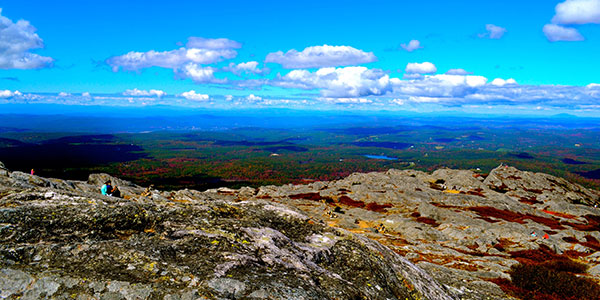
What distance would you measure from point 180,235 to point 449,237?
4564 cm

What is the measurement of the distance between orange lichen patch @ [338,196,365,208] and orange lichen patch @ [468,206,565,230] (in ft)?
90.8

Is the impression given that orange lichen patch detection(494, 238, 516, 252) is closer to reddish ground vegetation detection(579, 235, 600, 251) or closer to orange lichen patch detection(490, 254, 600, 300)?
reddish ground vegetation detection(579, 235, 600, 251)

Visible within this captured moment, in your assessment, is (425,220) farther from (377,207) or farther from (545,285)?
(545,285)

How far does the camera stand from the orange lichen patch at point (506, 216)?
6241 centimetres

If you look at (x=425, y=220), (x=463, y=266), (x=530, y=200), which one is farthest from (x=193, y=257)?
(x=530, y=200)

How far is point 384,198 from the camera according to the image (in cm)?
8069

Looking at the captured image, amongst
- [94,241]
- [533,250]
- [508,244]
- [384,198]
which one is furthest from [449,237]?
[94,241]

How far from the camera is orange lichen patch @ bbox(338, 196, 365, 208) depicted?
257 feet

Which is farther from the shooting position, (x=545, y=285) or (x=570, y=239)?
(x=570, y=239)

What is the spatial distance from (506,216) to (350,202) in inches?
1455

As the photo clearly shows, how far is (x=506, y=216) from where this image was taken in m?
68.4

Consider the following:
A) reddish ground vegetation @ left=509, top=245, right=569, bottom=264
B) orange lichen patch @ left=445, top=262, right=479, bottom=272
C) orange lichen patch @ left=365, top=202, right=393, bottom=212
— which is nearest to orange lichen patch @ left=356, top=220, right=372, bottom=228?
orange lichen patch @ left=365, top=202, right=393, bottom=212

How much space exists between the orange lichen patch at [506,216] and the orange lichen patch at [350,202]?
90.8ft

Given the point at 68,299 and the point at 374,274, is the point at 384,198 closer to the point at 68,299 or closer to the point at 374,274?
the point at 374,274
